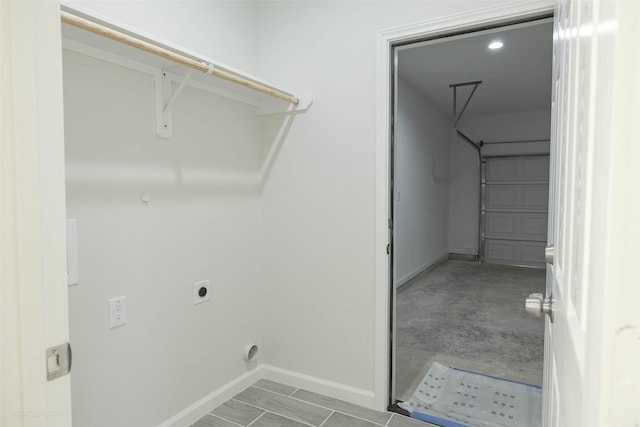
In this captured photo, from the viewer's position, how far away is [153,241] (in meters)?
1.83

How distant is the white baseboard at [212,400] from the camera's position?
6.45ft

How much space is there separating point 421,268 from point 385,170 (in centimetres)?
403

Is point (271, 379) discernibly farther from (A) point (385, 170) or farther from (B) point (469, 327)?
(B) point (469, 327)

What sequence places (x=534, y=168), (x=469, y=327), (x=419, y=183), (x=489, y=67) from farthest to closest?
(x=534, y=168) < (x=419, y=183) < (x=489, y=67) < (x=469, y=327)

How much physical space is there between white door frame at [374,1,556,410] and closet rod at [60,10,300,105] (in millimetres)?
605

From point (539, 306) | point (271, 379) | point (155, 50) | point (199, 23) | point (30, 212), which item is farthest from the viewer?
point (271, 379)

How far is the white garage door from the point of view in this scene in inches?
257

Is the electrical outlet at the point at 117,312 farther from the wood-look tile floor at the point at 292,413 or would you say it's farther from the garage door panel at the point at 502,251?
the garage door panel at the point at 502,251

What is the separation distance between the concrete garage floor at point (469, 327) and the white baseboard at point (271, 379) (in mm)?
289

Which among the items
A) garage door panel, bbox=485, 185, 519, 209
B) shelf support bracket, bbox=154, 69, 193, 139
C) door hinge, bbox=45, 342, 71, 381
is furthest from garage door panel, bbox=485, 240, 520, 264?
door hinge, bbox=45, 342, 71, 381

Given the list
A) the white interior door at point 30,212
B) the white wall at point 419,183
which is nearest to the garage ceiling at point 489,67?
the white wall at point 419,183

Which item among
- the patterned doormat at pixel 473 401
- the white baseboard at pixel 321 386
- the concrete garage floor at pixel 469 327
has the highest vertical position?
the white baseboard at pixel 321 386

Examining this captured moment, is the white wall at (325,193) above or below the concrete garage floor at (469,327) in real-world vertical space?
above

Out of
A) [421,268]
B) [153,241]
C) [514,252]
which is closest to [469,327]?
[421,268]
